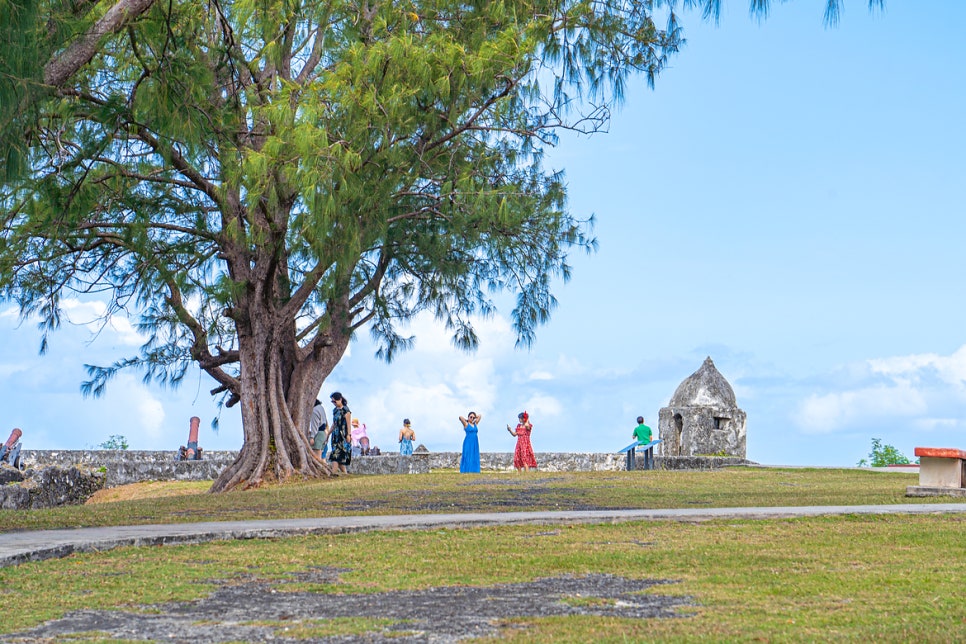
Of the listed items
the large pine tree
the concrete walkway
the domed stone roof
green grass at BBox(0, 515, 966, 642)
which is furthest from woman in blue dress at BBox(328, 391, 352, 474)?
the domed stone roof

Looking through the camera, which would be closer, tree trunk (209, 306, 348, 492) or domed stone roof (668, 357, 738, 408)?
tree trunk (209, 306, 348, 492)

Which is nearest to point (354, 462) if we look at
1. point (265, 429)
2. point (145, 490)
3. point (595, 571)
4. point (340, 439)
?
point (340, 439)

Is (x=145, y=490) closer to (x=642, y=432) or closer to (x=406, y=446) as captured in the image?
(x=406, y=446)

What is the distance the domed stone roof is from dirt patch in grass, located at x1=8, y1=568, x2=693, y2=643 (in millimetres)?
21924

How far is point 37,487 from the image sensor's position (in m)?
18.5

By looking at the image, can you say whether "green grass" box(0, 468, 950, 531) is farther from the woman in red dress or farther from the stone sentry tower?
the stone sentry tower

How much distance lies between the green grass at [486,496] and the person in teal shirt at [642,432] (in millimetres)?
5051

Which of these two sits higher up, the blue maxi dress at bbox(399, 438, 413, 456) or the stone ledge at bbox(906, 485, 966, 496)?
the blue maxi dress at bbox(399, 438, 413, 456)

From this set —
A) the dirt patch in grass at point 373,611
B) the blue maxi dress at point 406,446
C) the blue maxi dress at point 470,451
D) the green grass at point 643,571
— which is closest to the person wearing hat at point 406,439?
the blue maxi dress at point 406,446

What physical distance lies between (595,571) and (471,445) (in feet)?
49.7

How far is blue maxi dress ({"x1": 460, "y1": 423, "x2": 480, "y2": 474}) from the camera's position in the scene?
21.7m

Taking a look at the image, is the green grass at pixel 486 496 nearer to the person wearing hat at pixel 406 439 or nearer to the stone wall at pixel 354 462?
the stone wall at pixel 354 462

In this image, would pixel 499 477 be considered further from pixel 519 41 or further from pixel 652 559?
pixel 652 559

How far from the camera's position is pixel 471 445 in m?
21.8
